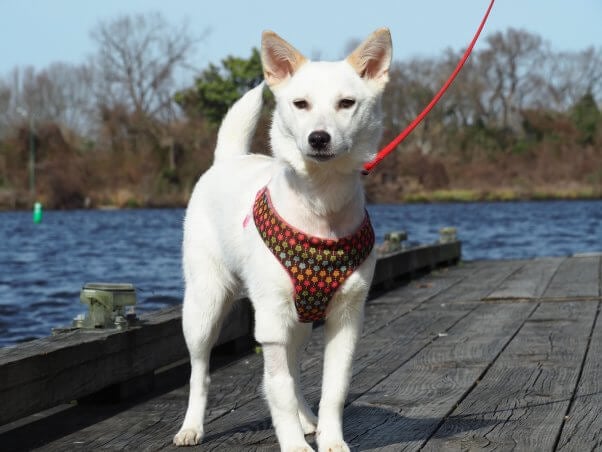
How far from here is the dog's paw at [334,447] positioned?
3.58 meters

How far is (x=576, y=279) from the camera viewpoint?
10.2 meters

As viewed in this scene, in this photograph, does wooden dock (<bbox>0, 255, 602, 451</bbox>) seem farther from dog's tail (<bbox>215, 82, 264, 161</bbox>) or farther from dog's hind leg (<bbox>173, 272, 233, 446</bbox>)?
dog's tail (<bbox>215, 82, 264, 161</bbox>)

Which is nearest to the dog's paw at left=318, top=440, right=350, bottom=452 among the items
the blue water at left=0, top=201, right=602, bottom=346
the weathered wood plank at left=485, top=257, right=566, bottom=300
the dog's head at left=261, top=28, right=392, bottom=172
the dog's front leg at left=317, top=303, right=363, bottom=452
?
the dog's front leg at left=317, top=303, right=363, bottom=452

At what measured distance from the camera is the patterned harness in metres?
3.61

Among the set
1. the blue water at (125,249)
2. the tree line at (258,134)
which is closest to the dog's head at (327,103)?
the blue water at (125,249)

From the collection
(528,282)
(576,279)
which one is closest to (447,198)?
(576,279)

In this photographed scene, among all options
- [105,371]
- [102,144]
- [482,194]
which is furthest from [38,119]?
[105,371]

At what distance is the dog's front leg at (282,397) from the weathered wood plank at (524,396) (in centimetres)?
61

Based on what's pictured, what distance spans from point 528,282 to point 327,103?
7109 millimetres

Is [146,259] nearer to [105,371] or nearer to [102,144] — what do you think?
[105,371]

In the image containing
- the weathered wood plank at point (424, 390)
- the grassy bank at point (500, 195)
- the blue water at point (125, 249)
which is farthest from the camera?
the grassy bank at point (500, 195)

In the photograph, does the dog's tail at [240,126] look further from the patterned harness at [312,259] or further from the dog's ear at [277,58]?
the patterned harness at [312,259]

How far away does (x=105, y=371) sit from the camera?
453cm

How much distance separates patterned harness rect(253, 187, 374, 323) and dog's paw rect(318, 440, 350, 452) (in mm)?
494
